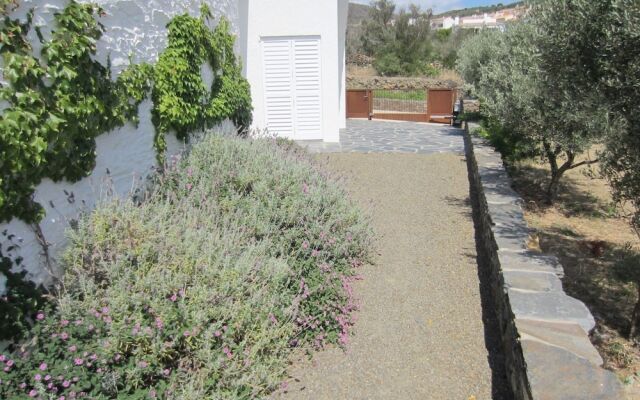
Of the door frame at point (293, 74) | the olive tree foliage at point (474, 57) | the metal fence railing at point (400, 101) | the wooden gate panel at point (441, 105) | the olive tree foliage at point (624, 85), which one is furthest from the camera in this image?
the metal fence railing at point (400, 101)

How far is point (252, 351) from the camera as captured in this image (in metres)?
3.17

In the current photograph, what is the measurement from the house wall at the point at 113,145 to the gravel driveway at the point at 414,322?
6.72 ft

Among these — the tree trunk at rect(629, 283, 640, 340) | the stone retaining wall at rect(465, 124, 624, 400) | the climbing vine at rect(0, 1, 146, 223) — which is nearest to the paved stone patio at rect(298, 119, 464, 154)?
the stone retaining wall at rect(465, 124, 624, 400)

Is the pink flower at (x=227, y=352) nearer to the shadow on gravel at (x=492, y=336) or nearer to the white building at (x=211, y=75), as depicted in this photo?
the white building at (x=211, y=75)

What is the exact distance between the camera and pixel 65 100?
135 inches

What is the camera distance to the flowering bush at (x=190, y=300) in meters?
2.71

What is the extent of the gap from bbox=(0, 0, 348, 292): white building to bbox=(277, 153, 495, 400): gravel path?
86.2 inches

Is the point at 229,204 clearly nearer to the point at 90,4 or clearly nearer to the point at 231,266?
the point at 231,266

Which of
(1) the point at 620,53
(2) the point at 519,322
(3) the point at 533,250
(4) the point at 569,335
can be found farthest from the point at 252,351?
(1) the point at 620,53

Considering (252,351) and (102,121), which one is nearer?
(252,351)

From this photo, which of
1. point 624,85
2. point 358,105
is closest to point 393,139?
point 358,105

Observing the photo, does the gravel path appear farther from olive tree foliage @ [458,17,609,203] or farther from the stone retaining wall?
olive tree foliage @ [458,17,609,203]

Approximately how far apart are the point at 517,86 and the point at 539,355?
5.16m

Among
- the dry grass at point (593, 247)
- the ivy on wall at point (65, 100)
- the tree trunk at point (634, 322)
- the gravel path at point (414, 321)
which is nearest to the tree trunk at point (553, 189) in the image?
the dry grass at point (593, 247)
